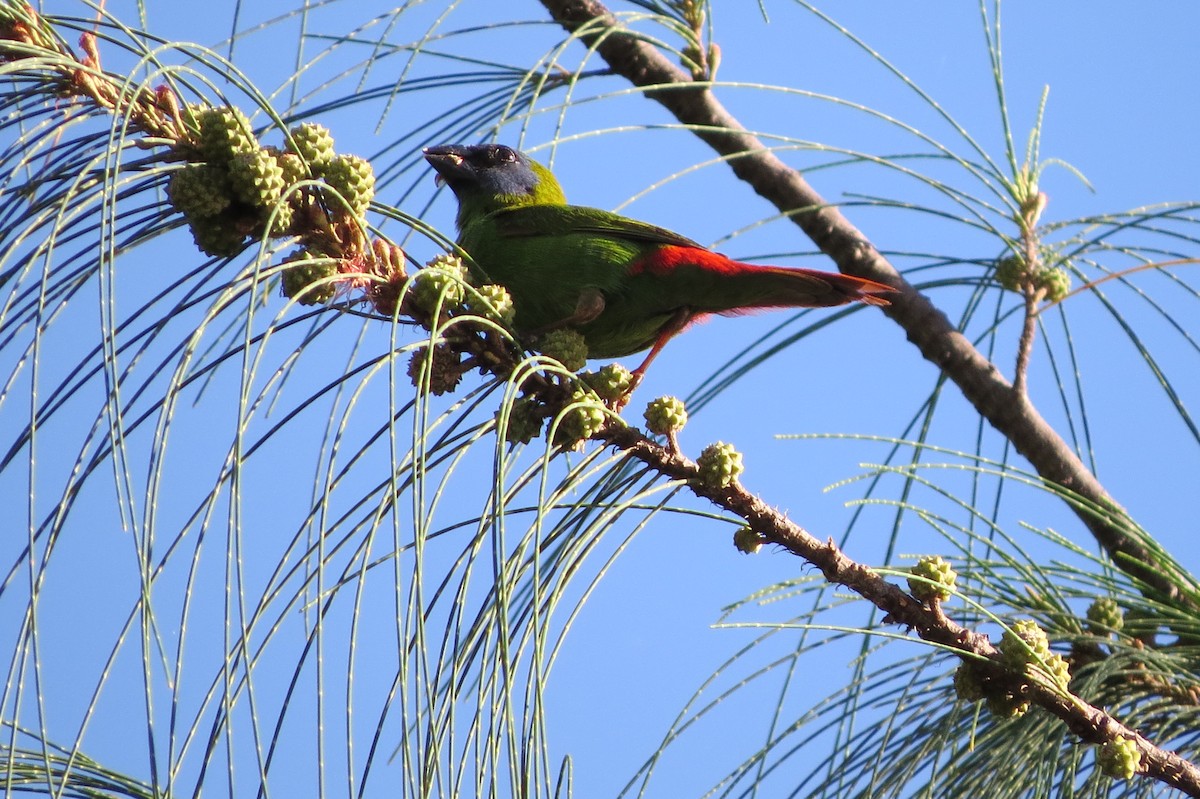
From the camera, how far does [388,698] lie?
52.9 inches

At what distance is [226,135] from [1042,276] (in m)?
1.73

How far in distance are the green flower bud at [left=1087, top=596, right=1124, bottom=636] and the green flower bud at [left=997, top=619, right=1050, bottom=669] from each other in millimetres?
375

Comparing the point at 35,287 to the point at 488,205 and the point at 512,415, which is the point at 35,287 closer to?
the point at 512,415

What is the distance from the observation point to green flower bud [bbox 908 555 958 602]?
1.62 metres

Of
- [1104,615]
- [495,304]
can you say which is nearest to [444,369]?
[495,304]

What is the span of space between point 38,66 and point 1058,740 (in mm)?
1604

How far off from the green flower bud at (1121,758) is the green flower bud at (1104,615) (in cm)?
42

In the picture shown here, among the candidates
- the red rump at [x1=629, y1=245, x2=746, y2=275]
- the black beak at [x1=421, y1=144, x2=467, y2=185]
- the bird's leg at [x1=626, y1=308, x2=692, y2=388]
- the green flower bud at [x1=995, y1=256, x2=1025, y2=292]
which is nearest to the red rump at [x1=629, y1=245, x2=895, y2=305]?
the red rump at [x1=629, y1=245, x2=746, y2=275]

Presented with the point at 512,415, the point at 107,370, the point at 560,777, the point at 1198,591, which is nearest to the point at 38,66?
the point at 107,370

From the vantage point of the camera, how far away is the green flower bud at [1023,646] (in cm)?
159

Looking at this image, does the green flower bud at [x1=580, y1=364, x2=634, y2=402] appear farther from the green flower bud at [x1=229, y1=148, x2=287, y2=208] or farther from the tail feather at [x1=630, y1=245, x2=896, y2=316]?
the tail feather at [x1=630, y1=245, x2=896, y2=316]

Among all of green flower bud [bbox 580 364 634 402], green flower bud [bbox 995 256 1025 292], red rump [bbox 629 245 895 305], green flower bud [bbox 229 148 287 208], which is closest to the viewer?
green flower bud [bbox 229 148 287 208]

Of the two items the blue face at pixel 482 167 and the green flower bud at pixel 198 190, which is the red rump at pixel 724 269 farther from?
the green flower bud at pixel 198 190

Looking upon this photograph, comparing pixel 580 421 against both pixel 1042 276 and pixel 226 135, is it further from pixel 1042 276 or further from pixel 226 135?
pixel 1042 276
